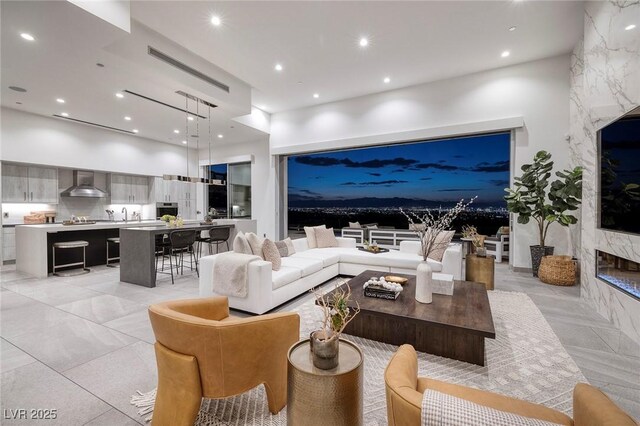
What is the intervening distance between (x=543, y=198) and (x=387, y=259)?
3063 millimetres

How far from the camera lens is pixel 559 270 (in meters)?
4.55

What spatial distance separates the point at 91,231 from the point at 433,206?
9407mm

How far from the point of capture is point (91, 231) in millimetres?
6305

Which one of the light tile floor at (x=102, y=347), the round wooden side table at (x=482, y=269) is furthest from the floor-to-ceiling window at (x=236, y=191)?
the round wooden side table at (x=482, y=269)

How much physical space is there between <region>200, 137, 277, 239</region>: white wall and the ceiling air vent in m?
2.86

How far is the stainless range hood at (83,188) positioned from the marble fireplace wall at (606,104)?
10493mm

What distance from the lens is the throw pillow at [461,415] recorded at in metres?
0.77

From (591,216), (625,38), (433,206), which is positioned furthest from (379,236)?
(625,38)

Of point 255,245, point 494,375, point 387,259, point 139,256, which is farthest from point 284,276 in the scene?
point 139,256

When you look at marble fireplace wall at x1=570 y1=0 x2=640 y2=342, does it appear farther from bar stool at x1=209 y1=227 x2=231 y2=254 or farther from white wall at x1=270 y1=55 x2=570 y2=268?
bar stool at x1=209 y1=227 x2=231 y2=254

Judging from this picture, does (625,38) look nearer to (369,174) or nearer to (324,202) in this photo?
(369,174)

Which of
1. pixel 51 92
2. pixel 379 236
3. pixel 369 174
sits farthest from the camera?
pixel 369 174

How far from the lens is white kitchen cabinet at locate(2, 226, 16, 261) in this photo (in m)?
6.31

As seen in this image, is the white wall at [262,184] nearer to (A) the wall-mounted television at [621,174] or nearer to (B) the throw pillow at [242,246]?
(B) the throw pillow at [242,246]
